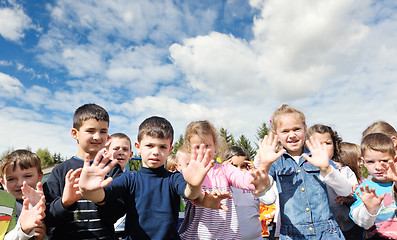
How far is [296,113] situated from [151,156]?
1637 millimetres

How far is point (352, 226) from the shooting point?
3.46 meters

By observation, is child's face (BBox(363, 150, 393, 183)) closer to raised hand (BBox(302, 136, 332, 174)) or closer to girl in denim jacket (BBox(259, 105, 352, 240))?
girl in denim jacket (BBox(259, 105, 352, 240))

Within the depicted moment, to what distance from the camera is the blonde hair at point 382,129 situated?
→ 408cm

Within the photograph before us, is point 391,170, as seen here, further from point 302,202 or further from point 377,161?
point 302,202

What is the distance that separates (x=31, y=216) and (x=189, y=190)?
4.32 feet

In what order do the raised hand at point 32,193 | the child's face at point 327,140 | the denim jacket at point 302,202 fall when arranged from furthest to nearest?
the child's face at point 327,140
the denim jacket at point 302,202
the raised hand at point 32,193

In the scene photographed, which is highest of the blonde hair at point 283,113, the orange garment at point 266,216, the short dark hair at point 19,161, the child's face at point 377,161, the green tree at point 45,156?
the green tree at point 45,156

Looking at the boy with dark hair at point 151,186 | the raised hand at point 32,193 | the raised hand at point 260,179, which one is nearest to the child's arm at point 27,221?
the raised hand at point 32,193

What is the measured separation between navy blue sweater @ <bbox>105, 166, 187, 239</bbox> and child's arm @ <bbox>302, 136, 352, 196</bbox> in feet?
4.19

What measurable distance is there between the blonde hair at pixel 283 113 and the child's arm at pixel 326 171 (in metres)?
0.41

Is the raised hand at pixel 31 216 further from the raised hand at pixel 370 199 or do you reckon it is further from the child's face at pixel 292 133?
the raised hand at pixel 370 199

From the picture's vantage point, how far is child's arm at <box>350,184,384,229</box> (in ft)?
8.48

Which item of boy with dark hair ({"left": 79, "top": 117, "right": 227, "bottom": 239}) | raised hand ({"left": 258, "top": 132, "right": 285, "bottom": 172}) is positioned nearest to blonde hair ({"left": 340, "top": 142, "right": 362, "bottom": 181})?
raised hand ({"left": 258, "top": 132, "right": 285, "bottom": 172})

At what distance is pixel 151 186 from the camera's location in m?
2.44
